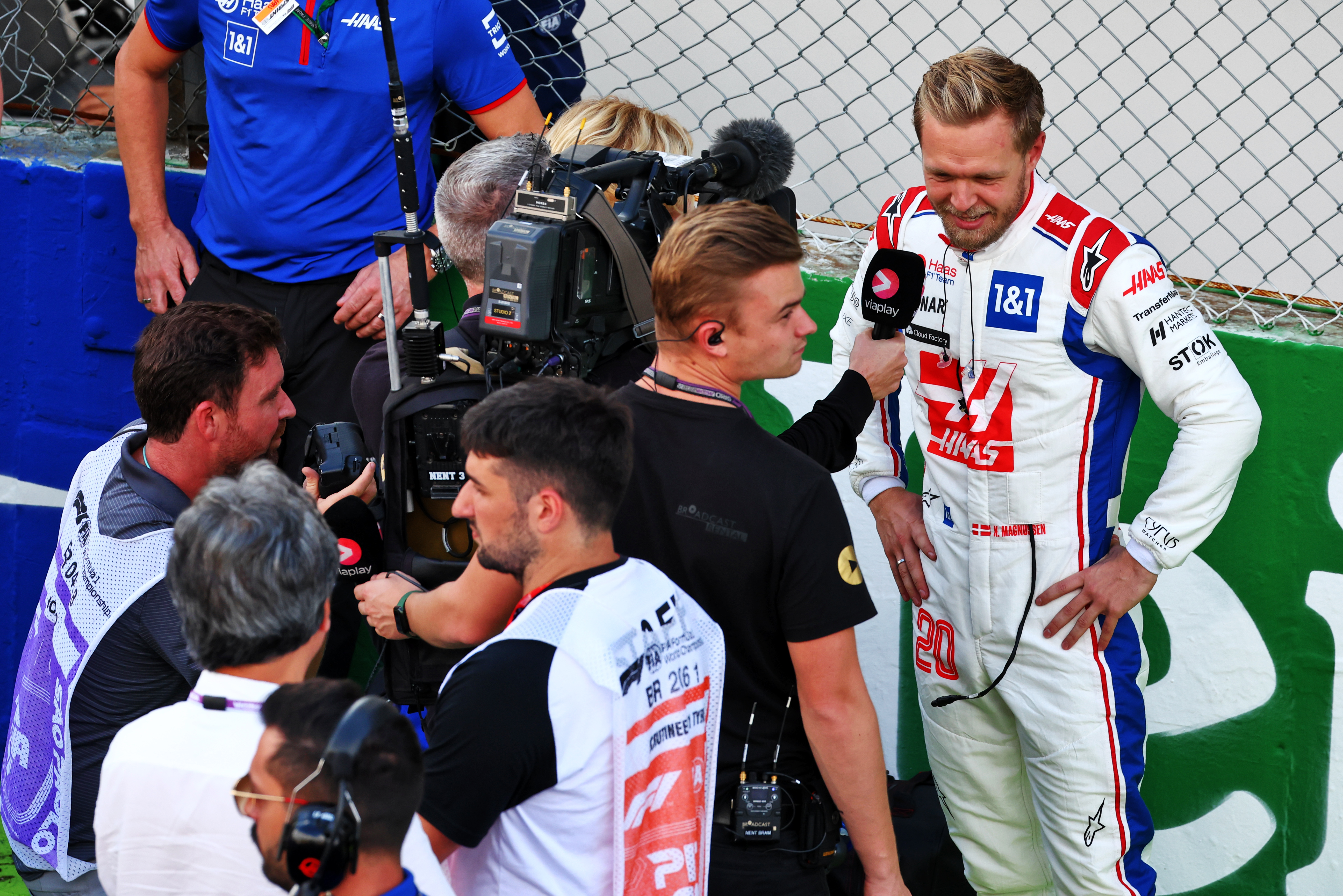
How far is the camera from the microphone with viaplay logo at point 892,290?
7.03 feet

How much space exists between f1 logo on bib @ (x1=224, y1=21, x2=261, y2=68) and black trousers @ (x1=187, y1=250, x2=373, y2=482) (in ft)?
1.68

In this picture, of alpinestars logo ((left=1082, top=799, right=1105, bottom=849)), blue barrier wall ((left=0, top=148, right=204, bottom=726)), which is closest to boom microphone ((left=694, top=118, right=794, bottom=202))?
alpinestars logo ((left=1082, top=799, right=1105, bottom=849))

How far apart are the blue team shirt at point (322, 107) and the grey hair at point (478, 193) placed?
18.7 inches

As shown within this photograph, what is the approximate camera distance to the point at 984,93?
82.8 inches

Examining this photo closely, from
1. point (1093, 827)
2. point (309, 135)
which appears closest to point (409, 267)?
point (309, 135)

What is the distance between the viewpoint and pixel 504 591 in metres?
1.86

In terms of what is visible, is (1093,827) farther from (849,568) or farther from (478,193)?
(478,193)

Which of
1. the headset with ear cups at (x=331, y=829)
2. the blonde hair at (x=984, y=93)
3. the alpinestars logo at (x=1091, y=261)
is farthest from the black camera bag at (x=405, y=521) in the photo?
the alpinestars logo at (x=1091, y=261)

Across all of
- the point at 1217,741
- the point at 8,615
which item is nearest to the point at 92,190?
the point at 8,615

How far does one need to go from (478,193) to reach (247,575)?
3.54ft

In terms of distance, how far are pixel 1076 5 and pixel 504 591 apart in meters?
4.35

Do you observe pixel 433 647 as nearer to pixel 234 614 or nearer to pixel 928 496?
pixel 234 614

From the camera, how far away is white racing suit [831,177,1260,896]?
2131 mm

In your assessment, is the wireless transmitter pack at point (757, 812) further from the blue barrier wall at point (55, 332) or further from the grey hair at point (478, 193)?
the blue barrier wall at point (55, 332)
